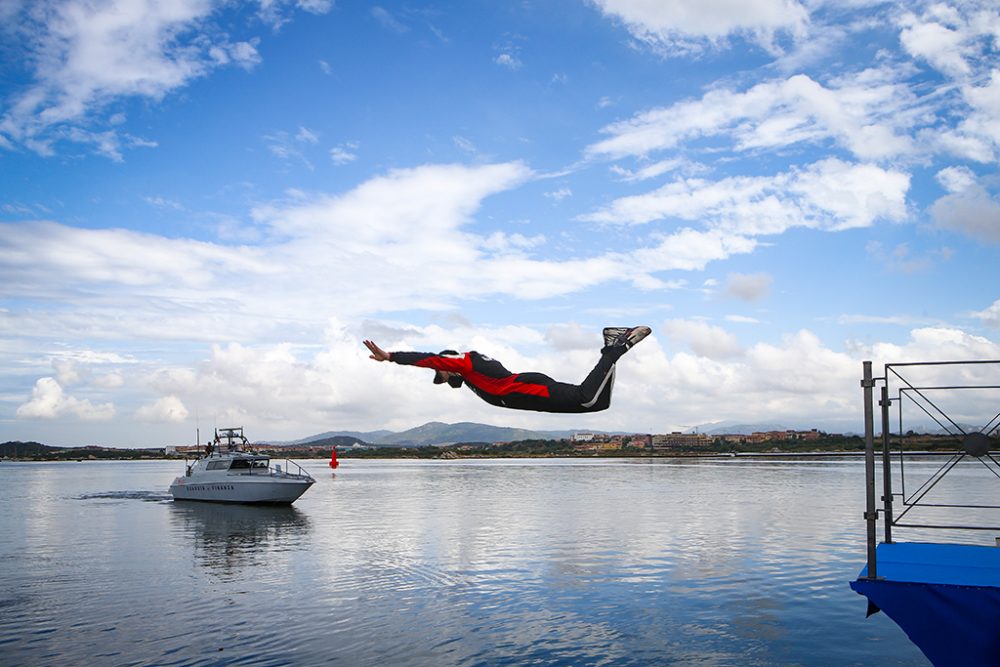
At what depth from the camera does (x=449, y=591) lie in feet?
76.6

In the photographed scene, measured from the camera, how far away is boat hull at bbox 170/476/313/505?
50438 mm

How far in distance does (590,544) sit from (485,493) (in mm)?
35809

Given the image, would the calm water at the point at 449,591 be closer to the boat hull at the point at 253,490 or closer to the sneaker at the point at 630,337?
the boat hull at the point at 253,490

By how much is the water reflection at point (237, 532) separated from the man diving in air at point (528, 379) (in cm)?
2493

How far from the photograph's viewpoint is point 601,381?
5152 millimetres

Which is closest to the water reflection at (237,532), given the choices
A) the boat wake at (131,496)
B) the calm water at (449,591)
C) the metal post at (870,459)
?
the calm water at (449,591)

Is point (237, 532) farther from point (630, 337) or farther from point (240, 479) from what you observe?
point (630, 337)

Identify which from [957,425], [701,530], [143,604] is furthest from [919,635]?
[701,530]

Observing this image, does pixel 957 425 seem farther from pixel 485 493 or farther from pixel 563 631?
pixel 485 493

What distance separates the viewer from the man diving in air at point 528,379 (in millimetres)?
5184

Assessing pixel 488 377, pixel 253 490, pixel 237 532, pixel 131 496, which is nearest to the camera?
pixel 488 377

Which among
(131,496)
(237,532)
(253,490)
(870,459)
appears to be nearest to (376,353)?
(870,459)

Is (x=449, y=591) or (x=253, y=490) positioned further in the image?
(x=253, y=490)

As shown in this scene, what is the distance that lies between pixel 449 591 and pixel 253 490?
3106cm
